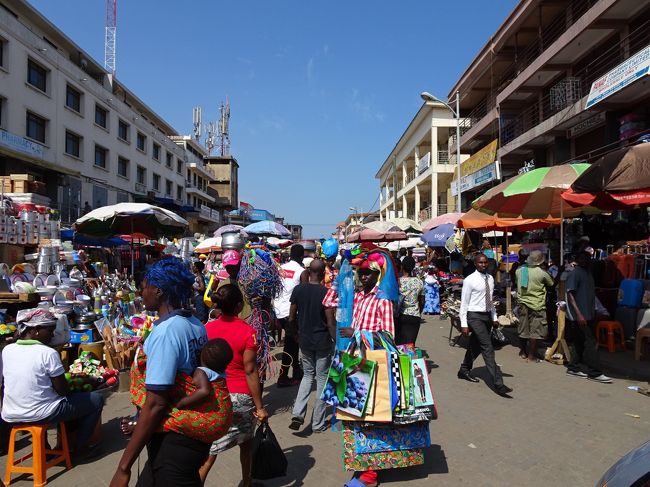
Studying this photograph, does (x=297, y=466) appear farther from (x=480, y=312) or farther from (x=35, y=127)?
(x=35, y=127)

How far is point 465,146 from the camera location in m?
27.7

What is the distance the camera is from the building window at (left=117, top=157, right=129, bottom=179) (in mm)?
32362

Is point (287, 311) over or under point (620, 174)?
under

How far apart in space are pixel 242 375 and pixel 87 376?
6.72 feet

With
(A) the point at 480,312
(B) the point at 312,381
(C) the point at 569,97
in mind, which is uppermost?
(C) the point at 569,97

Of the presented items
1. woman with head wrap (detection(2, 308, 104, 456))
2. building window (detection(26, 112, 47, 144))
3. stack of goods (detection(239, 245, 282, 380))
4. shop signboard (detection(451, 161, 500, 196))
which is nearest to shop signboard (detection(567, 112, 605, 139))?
shop signboard (detection(451, 161, 500, 196))

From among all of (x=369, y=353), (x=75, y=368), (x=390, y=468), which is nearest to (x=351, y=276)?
(x=369, y=353)

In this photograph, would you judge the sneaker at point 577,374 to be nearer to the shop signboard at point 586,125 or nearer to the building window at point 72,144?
the shop signboard at point 586,125

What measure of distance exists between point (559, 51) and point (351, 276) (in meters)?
15.5

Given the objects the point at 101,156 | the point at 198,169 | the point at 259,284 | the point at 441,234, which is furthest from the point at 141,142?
the point at 259,284

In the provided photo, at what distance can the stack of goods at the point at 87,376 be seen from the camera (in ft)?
13.9

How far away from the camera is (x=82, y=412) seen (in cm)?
404

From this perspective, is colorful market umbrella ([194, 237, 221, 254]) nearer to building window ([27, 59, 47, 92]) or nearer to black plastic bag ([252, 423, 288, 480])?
black plastic bag ([252, 423, 288, 480])

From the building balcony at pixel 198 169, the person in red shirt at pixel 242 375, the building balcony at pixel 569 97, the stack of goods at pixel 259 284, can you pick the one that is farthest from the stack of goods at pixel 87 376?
the building balcony at pixel 198 169
